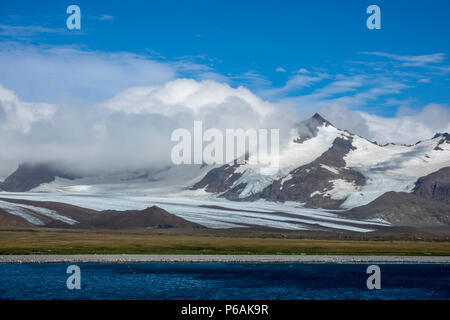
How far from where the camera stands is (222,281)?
7550cm

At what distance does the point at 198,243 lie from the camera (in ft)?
454

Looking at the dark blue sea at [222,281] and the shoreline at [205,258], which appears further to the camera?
the shoreline at [205,258]

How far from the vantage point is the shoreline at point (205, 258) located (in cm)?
9736

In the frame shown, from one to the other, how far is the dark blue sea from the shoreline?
4.64 meters

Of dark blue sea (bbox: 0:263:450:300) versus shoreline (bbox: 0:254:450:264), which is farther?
shoreline (bbox: 0:254:450:264)

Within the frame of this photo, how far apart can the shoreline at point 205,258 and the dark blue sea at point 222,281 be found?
15.2ft

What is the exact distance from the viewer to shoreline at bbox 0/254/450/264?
97.4 m

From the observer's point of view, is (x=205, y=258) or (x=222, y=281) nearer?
(x=222, y=281)

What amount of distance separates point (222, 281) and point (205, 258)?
96.8ft
